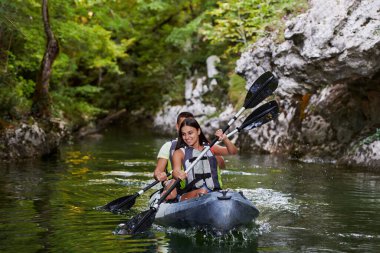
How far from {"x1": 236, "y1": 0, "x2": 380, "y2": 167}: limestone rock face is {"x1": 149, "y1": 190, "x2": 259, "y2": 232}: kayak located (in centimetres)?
632

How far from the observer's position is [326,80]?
43.2 ft

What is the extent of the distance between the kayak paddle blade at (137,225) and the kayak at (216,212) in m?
0.30

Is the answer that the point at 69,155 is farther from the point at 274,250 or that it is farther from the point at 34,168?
the point at 274,250

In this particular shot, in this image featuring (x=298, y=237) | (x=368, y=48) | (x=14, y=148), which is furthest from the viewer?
(x=14, y=148)

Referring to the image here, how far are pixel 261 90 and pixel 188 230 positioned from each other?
264 centimetres

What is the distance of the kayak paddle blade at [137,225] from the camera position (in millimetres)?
6865

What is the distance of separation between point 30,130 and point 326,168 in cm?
768

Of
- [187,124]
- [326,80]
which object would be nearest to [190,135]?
[187,124]

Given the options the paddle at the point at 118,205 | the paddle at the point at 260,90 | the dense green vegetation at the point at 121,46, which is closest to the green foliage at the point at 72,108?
the dense green vegetation at the point at 121,46

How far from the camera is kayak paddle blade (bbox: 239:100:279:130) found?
27.0 feet

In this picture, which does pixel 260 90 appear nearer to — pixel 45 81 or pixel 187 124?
pixel 187 124

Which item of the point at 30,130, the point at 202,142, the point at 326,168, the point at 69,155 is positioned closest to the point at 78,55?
the point at 69,155

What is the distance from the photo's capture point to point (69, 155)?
17.0m

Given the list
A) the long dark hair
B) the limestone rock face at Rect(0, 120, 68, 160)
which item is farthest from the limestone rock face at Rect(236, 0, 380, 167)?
the limestone rock face at Rect(0, 120, 68, 160)
